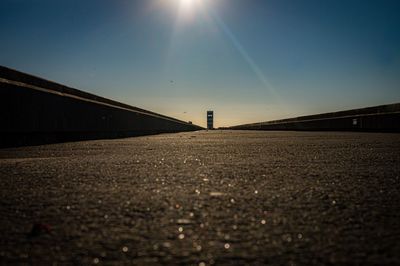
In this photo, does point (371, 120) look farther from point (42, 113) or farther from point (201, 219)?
point (201, 219)

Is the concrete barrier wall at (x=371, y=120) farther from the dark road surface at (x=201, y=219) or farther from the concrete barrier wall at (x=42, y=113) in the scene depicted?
the dark road surface at (x=201, y=219)

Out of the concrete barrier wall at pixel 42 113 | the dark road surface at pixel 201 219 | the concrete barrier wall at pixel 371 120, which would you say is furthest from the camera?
the concrete barrier wall at pixel 371 120

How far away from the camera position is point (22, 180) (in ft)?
7.70

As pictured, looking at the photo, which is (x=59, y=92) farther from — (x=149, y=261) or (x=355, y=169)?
(x=149, y=261)

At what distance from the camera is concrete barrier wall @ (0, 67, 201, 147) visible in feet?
19.3

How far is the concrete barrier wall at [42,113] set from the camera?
19.3 feet

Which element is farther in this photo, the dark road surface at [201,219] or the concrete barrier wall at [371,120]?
the concrete barrier wall at [371,120]

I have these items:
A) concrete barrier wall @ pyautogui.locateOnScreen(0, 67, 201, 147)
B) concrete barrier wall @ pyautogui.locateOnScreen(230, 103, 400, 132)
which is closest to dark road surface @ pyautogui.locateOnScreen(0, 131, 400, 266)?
concrete barrier wall @ pyautogui.locateOnScreen(0, 67, 201, 147)

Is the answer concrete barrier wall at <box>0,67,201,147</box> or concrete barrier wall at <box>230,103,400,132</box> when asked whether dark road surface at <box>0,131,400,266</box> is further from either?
concrete barrier wall at <box>230,103,400,132</box>

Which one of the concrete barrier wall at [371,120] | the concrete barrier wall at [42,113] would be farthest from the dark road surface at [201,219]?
the concrete barrier wall at [371,120]

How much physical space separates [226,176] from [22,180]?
1144 millimetres

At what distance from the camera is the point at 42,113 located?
7043 mm

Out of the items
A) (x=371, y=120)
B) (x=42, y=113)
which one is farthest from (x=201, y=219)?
(x=371, y=120)

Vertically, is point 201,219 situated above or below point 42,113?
below
